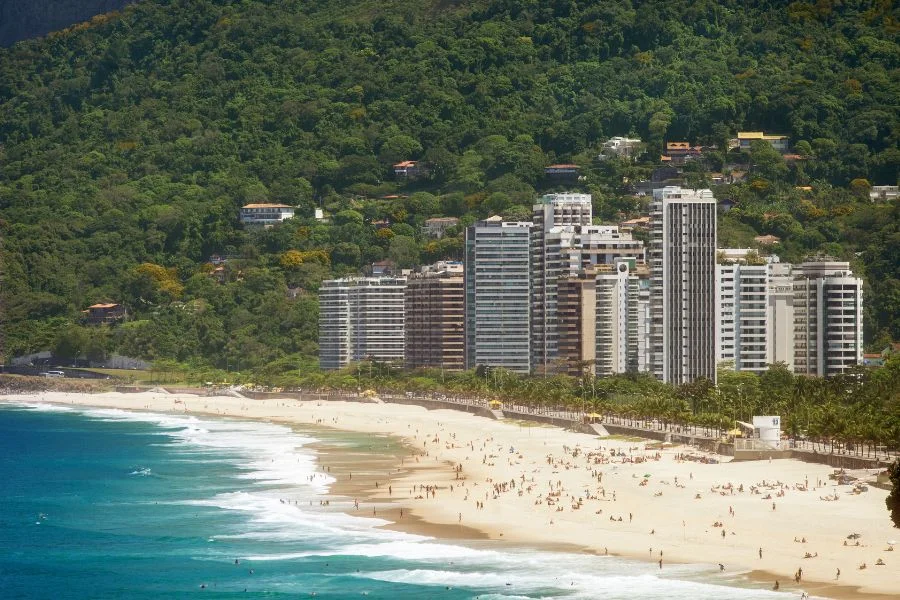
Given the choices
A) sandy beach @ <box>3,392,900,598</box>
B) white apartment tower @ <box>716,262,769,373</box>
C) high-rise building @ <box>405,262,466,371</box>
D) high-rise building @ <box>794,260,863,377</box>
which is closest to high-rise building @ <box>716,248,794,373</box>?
white apartment tower @ <box>716,262,769,373</box>

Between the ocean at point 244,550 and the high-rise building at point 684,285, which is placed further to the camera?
the high-rise building at point 684,285

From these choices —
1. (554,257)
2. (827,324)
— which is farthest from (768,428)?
(554,257)

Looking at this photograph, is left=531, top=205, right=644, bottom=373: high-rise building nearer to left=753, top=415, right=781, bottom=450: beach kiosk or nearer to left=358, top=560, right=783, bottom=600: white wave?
left=753, top=415, right=781, bottom=450: beach kiosk

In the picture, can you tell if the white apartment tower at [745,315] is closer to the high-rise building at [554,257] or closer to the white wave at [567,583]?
the high-rise building at [554,257]

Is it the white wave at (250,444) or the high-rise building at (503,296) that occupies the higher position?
the high-rise building at (503,296)

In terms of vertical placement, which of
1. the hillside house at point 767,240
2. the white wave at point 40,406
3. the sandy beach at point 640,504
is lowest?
the white wave at point 40,406

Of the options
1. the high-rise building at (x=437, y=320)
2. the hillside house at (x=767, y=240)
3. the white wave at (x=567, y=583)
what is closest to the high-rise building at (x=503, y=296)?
the high-rise building at (x=437, y=320)
